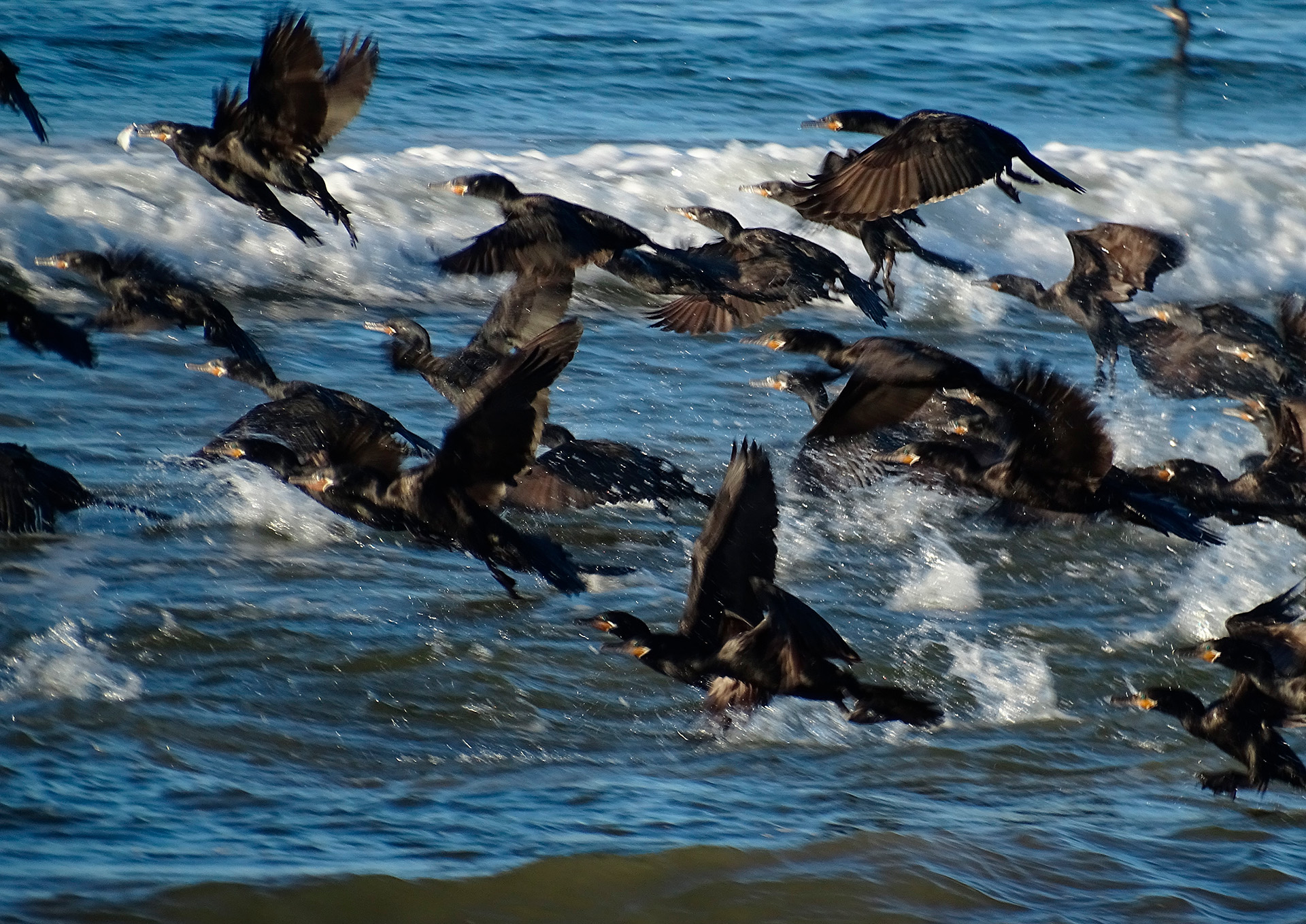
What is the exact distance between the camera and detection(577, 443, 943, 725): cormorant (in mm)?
4871

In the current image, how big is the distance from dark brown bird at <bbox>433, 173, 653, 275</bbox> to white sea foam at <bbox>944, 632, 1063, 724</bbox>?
2.15 metres

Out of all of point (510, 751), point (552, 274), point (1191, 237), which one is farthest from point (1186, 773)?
point (1191, 237)

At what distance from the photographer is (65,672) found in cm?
523

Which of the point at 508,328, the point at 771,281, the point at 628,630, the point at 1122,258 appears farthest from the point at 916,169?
the point at 1122,258

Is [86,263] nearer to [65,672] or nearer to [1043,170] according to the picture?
[65,672]

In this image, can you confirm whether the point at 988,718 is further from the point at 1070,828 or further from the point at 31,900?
the point at 31,900

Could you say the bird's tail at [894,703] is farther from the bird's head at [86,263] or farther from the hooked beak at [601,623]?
the bird's head at [86,263]

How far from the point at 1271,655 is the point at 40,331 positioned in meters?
4.46

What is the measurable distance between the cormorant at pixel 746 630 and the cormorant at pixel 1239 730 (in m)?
0.87

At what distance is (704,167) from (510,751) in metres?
9.15

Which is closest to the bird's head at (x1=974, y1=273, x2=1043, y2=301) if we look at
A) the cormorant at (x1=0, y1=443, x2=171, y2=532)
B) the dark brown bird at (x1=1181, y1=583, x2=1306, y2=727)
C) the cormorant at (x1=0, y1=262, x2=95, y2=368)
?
the dark brown bird at (x1=1181, y1=583, x2=1306, y2=727)

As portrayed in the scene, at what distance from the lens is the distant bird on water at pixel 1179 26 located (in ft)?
66.9

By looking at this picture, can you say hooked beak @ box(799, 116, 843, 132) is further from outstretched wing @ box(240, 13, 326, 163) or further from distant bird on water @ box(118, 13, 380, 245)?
outstretched wing @ box(240, 13, 326, 163)

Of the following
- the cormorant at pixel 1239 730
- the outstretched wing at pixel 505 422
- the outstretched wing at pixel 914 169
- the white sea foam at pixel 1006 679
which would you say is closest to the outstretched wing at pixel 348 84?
the outstretched wing at pixel 914 169
